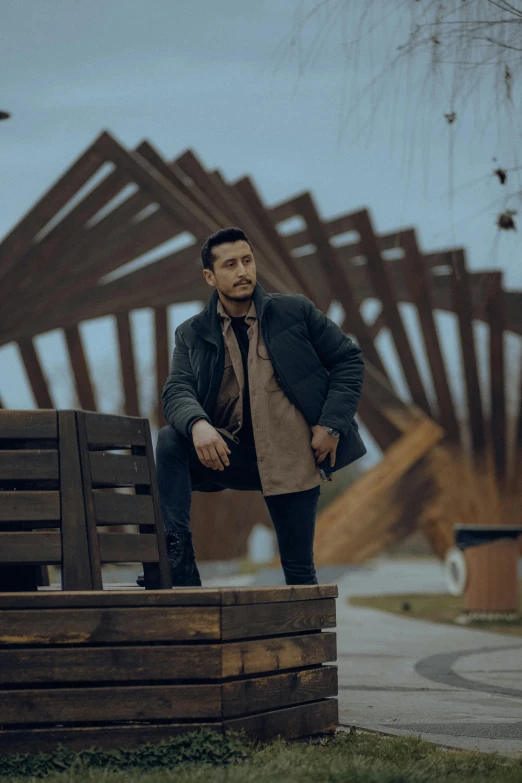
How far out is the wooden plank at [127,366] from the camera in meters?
15.5

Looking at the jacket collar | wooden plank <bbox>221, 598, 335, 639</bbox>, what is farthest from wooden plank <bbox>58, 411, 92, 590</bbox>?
the jacket collar

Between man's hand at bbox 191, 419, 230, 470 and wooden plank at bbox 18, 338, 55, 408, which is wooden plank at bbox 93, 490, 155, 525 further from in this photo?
wooden plank at bbox 18, 338, 55, 408

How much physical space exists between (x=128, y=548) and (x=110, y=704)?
23.4 inches

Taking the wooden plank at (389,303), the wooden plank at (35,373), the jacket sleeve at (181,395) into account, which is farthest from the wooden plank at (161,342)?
the jacket sleeve at (181,395)

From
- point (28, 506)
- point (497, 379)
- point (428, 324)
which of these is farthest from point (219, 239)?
point (497, 379)

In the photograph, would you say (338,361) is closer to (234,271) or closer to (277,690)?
(234,271)

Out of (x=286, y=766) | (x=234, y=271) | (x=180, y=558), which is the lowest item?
(x=286, y=766)

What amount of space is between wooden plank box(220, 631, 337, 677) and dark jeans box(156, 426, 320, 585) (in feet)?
1.13

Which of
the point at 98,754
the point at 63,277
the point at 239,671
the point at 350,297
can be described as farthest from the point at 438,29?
the point at 350,297

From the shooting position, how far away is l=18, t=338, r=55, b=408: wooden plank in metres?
15.1

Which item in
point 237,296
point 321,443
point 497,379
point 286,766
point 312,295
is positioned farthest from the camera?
point 497,379

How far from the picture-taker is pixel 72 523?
12.4ft

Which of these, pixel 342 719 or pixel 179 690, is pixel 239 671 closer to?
pixel 179 690

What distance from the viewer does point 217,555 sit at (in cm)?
1902
